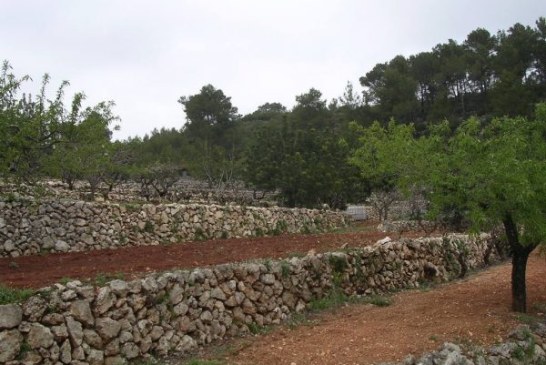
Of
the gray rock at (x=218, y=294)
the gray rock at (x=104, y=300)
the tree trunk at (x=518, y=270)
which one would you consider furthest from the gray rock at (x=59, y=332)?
the tree trunk at (x=518, y=270)

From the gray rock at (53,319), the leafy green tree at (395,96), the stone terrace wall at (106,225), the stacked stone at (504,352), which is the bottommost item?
the stacked stone at (504,352)

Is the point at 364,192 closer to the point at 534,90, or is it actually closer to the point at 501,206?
the point at 534,90

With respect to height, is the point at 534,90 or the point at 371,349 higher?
the point at 534,90

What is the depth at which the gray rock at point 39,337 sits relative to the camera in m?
6.81

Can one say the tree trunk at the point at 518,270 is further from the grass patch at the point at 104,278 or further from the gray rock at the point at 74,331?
the gray rock at the point at 74,331

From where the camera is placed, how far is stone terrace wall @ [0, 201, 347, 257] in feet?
47.5

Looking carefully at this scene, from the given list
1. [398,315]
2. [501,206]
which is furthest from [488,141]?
[398,315]

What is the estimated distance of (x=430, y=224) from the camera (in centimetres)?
2334

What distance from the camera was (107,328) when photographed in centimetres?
759

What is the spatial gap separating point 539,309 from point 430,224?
12.2 meters

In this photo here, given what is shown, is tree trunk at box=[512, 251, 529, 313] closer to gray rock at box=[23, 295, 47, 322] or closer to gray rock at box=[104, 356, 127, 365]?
gray rock at box=[104, 356, 127, 365]

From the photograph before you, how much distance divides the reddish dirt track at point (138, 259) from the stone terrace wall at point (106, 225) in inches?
39.7

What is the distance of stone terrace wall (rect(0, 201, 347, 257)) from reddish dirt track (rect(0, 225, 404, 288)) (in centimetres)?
101

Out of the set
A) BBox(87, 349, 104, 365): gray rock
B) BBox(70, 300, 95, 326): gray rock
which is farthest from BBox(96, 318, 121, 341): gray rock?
BBox(87, 349, 104, 365): gray rock
